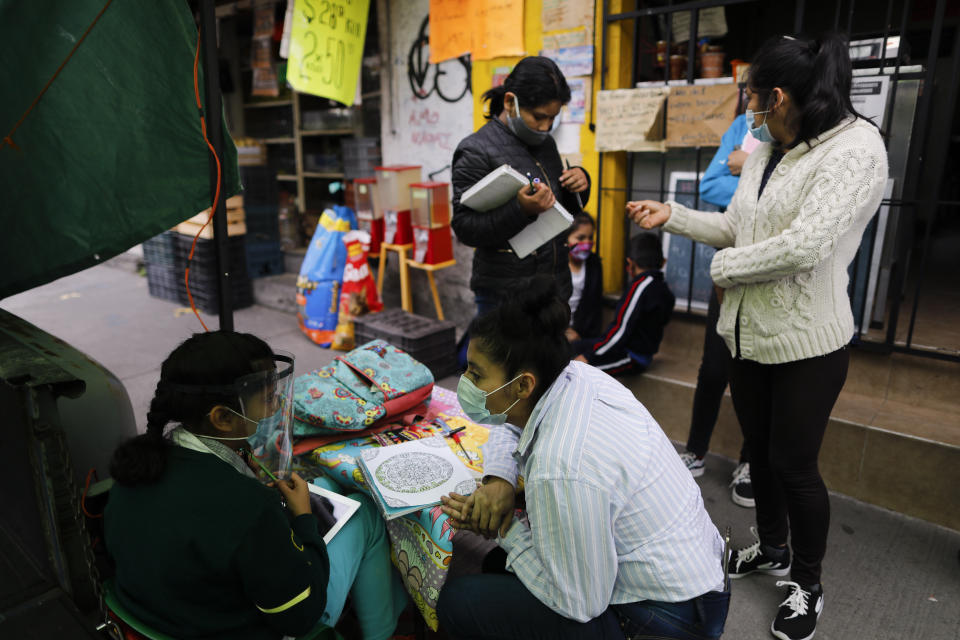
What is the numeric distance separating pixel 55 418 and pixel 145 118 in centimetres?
81

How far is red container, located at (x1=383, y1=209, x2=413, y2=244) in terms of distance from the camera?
4891 mm

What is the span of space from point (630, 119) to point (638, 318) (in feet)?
4.05

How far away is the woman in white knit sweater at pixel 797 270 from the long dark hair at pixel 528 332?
2.48 feet

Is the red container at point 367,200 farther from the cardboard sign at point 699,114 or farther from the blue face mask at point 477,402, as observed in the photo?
the blue face mask at point 477,402

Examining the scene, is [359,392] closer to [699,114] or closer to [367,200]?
[699,114]

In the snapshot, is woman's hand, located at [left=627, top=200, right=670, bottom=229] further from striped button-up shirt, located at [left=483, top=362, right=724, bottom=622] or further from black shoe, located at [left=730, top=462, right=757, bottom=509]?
black shoe, located at [left=730, top=462, right=757, bottom=509]

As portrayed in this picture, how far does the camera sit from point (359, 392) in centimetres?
220

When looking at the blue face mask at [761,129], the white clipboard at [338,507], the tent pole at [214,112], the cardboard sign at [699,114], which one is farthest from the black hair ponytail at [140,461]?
the cardboard sign at [699,114]

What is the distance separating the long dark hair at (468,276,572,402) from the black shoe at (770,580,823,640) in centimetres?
129

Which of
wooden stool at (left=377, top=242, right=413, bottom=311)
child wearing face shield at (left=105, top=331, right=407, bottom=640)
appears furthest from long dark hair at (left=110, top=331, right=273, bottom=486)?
wooden stool at (left=377, top=242, right=413, bottom=311)

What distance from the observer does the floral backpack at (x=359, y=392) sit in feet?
6.81

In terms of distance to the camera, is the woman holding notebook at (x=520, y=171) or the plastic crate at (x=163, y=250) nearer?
the woman holding notebook at (x=520, y=171)

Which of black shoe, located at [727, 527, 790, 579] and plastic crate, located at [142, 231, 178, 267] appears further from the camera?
plastic crate, located at [142, 231, 178, 267]

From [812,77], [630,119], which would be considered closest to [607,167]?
[630,119]
